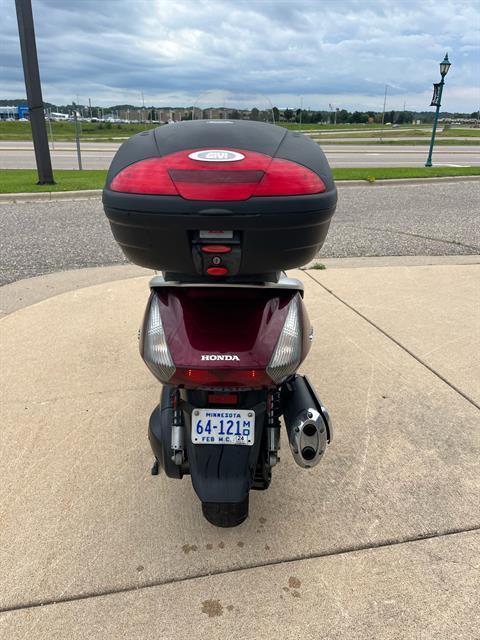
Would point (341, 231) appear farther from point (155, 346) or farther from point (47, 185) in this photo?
point (47, 185)

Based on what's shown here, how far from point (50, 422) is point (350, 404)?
157cm

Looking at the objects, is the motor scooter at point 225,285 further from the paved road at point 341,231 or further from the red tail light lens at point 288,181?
the paved road at point 341,231

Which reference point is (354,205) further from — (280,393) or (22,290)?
(280,393)

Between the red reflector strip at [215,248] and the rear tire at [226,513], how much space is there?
874mm

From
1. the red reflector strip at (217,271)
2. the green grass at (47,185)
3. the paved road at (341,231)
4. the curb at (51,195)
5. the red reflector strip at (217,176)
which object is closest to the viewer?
the red reflector strip at (217,176)

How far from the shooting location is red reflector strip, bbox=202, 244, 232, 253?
1.52 meters

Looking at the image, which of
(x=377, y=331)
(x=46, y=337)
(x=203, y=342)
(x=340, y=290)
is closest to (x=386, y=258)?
(x=340, y=290)

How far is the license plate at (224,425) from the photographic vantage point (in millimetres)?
1691

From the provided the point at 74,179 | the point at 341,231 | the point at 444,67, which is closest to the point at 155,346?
the point at 341,231

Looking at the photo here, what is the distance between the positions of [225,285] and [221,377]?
0.33 metres

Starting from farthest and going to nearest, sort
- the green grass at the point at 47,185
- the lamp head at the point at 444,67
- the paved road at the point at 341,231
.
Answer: the lamp head at the point at 444,67
the green grass at the point at 47,185
the paved road at the point at 341,231

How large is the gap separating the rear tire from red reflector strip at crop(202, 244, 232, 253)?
0.87m

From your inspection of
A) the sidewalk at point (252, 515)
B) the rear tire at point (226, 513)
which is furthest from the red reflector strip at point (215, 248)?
the sidewalk at point (252, 515)

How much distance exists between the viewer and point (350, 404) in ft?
9.10
